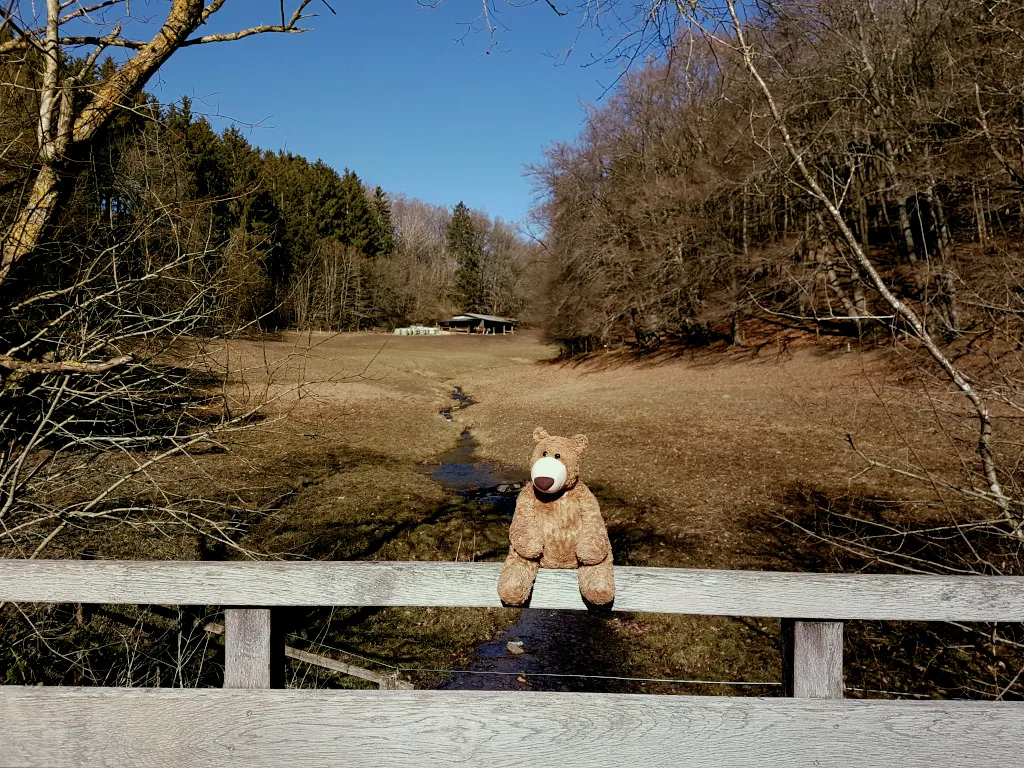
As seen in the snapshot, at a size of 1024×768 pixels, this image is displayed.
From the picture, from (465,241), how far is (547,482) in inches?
3648

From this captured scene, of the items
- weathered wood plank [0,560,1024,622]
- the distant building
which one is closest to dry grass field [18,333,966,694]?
weathered wood plank [0,560,1024,622]

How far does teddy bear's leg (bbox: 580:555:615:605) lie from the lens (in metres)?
2.02

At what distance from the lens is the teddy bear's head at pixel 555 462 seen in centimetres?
206

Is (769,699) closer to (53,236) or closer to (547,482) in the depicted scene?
(547,482)

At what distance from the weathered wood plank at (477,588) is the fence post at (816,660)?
60mm

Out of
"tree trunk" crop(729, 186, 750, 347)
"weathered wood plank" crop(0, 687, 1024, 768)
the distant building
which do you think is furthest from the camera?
the distant building

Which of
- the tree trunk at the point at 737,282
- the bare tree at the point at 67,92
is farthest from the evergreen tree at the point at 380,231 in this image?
the bare tree at the point at 67,92

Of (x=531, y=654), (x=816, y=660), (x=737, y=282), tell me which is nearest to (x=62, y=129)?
(x=816, y=660)

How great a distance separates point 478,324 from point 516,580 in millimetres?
76257

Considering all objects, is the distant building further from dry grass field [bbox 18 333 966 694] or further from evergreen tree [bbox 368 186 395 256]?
dry grass field [bbox 18 333 966 694]

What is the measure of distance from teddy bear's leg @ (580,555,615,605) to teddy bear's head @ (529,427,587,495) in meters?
0.27

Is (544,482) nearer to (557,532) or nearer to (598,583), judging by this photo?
(557,532)

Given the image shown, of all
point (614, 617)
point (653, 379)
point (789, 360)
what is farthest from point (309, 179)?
point (614, 617)

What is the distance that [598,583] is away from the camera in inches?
79.9
